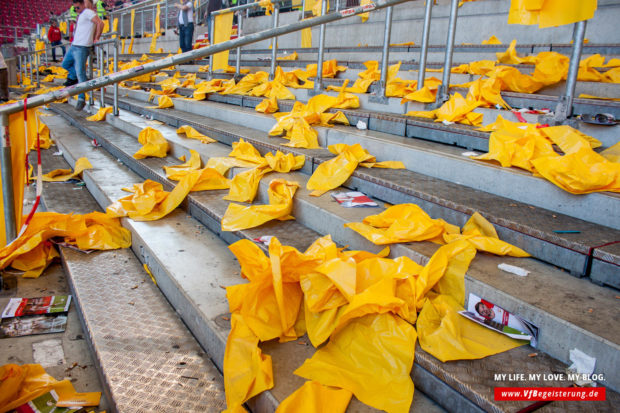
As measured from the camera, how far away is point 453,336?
57.8 inches

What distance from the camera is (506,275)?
5.48 ft

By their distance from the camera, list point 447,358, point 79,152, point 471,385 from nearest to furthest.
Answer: point 471,385 → point 447,358 → point 79,152

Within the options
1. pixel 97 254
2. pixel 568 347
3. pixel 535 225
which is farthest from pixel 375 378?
pixel 97 254

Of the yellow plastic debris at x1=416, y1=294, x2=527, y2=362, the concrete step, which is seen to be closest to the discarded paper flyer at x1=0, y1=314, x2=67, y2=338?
the concrete step

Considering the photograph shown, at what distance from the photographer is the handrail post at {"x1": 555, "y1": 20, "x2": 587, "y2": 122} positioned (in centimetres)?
240

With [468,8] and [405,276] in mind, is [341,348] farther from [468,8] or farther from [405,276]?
[468,8]

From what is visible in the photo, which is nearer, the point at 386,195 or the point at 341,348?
the point at 341,348

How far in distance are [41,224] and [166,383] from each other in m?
1.74

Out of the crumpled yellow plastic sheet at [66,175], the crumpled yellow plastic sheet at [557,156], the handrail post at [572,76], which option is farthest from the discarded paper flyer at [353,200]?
the crumpled yellow plastic sheet at [66,175]

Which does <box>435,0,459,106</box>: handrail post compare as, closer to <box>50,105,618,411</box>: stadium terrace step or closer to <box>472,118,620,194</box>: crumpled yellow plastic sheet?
<box>472,118,620,194</box>: crumpled yellow plastic sheet

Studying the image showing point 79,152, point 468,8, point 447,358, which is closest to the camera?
point 447,358

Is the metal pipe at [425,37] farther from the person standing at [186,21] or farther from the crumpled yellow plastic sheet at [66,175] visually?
the person standing at [186,21]

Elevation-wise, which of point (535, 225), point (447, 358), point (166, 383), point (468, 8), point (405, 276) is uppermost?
point (468, 8)

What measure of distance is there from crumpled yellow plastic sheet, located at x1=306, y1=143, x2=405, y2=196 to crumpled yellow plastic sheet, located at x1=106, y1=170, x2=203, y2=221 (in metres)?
0.86
